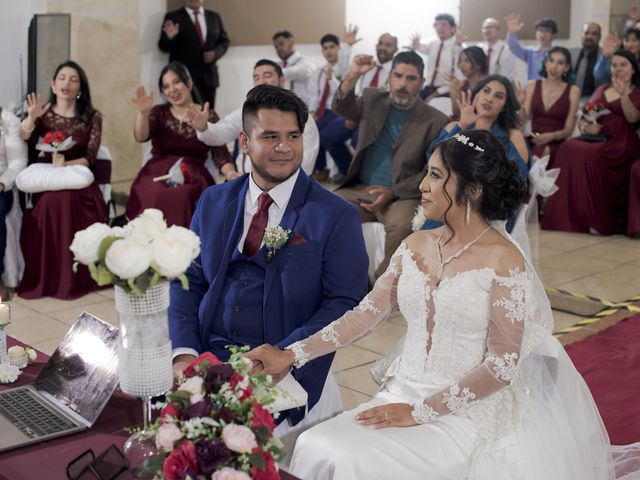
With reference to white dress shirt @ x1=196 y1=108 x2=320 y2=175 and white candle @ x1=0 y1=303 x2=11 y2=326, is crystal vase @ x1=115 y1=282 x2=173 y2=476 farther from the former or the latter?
white dress shirt @ x1=196 y1=108 x2=320 y2=175

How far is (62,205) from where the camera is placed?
5.90 meters

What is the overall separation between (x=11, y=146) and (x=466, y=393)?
4194mm

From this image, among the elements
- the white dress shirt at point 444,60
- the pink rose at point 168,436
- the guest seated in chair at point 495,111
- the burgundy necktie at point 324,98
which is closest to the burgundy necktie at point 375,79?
the burgundy necktie at point 324,98

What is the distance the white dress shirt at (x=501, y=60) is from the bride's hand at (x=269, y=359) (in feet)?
24.0

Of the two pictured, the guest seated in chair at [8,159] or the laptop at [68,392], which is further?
the guest seated in chair at [8,159]

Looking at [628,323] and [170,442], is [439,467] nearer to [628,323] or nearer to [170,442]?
[170,442]

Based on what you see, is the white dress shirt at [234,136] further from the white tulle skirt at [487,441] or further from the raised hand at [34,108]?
the white tulle skirt at [487,441]

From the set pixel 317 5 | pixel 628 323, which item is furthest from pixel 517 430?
pixel 317 5

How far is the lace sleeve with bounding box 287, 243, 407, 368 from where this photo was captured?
278 cm

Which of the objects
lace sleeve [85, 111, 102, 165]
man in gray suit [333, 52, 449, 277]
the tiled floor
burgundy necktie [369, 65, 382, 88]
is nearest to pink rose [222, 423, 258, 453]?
the tiled floor

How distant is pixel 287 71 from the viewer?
9.70 meters

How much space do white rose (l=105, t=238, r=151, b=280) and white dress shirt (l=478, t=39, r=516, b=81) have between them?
317 inches

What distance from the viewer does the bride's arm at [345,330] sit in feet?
8.93

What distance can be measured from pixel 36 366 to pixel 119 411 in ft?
1.61
